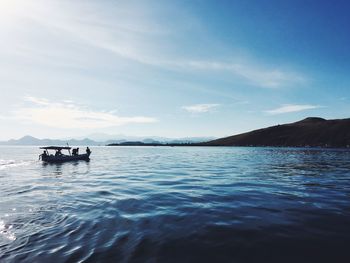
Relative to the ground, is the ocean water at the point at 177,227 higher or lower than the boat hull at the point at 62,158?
lower

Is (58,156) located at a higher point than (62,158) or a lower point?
higher

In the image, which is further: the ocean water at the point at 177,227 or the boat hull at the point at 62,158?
the boat hull at the point at 62,158

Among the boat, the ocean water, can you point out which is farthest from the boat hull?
the ocean water

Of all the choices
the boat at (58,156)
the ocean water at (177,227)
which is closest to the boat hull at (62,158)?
the boat at (58,156)

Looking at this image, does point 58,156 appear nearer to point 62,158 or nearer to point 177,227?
point 62,158

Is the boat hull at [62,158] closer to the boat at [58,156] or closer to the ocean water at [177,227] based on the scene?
the boat at [58,156]

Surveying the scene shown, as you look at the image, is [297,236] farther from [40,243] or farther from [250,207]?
[40,243]

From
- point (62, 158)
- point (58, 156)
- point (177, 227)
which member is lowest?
point (177, 227)

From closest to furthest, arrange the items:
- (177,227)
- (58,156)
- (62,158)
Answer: (177,227), (58,156), (62,158)

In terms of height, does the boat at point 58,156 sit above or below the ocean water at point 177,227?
above

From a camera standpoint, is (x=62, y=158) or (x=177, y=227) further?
(x=62, y=158)

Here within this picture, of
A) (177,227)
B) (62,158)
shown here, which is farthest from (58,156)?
(177,227)

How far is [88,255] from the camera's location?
9352 mm

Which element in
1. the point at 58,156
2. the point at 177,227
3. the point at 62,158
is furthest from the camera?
the point at 62,158
